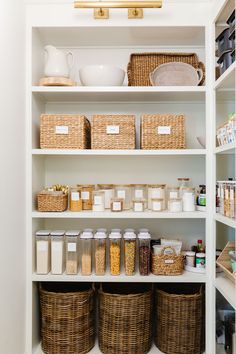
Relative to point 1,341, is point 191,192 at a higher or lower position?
higher

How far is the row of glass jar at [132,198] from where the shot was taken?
192 centimetres

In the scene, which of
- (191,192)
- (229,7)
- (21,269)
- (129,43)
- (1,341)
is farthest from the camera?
(129,43)

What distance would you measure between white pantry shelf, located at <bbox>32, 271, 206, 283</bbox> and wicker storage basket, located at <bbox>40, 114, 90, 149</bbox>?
0.78 m

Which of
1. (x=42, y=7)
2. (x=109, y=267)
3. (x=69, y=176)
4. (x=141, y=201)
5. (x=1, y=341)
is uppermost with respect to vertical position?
(x=42, y=7)

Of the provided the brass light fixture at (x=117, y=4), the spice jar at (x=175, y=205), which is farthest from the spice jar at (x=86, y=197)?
the brass light fixture at (x=117, y=4)

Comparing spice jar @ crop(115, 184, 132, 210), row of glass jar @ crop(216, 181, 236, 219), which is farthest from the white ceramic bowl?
row of glass jar @ crop(216, 181, 236, 219)

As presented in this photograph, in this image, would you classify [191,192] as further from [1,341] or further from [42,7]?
[42,7]

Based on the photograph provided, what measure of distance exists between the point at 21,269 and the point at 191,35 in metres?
1.79

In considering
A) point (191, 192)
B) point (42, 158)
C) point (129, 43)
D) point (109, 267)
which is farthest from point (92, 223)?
point (129, 43)

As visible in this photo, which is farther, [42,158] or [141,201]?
[42,158]

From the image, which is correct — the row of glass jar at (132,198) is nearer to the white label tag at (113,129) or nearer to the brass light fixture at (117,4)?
the white label tag at (113,129)

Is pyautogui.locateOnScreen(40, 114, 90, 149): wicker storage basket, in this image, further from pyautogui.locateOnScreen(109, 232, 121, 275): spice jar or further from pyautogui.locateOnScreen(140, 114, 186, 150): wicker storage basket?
pyautogui.locateOnScreen(109, 232, 121, 275): spice jar

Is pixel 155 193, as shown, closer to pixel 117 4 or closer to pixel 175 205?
pixel 175 205

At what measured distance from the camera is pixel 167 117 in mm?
1896
